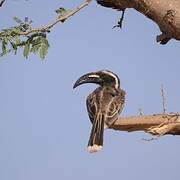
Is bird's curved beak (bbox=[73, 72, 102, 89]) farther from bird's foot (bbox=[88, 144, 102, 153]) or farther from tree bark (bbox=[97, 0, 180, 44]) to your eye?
tree bark (bbox=[97, 0, 180, 44])

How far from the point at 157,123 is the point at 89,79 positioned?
1.83 m

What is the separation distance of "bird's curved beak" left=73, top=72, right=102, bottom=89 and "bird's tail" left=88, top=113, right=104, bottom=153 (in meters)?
0.75

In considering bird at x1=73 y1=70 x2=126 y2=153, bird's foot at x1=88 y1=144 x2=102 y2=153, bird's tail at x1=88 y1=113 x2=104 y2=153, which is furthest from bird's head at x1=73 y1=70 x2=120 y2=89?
bird's foot at x1=88 y1=144 x2=102 y2=153

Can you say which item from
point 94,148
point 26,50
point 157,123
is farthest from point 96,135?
point 26,50

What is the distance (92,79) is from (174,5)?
2155mm

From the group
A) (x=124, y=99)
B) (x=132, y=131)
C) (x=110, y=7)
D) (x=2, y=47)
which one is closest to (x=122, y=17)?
(x=110, y=7)

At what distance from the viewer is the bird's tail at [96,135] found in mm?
5062

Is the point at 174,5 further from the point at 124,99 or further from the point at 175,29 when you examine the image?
the point at 124,99

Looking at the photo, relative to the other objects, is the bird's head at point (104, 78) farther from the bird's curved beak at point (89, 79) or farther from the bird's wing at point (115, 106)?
the bird's wing at point (115, 106)

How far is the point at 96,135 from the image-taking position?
5195 millimetres

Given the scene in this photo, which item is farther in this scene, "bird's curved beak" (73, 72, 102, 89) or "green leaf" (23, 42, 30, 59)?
"bird's curved beak" (73, 72, 102, 89)

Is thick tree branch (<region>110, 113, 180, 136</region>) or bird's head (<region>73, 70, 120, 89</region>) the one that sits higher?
bird's head (<region>73, 70, 120, 89</region>)

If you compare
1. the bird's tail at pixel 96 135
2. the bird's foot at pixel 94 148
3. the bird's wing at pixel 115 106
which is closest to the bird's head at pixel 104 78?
the bird's wing at pixel 115 106

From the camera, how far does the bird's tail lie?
16.6ft
